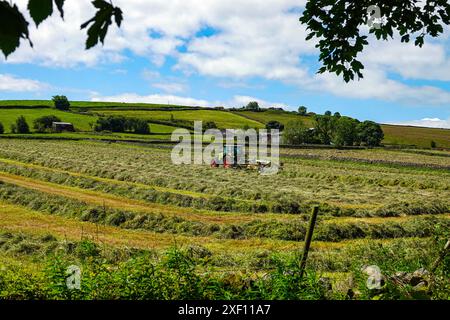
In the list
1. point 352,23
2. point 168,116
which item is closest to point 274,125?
point 168,116

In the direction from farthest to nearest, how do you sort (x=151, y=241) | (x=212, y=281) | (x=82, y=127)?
(x=82, y=127)
(x=151, y=241)
(x=212, y=281)

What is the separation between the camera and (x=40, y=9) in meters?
2.21

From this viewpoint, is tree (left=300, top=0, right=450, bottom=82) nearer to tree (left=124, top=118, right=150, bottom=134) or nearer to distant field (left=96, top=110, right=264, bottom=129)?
tree (left=124, top=118, right=150, bottom=134)

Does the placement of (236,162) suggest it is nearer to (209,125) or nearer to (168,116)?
(209,125)

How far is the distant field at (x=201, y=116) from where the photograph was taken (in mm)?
124250

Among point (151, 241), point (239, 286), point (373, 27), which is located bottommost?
point (151, 241)

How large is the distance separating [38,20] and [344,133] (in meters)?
103

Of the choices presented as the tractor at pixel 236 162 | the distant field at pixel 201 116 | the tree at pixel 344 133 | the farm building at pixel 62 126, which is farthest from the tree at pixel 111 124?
the tractor at pixel 236 162

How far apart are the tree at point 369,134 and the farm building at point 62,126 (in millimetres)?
69997
